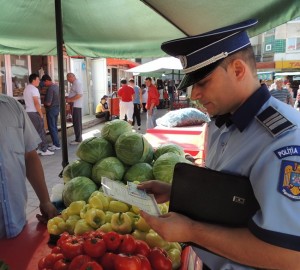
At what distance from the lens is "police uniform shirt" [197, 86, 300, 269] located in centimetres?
90

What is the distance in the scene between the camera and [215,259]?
4.36 feet

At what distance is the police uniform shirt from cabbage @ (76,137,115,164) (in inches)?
69.0

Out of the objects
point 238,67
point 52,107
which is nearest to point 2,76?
point 52,107

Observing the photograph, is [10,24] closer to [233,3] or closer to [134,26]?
[134,26]

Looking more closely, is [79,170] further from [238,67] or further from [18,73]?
[18,73]

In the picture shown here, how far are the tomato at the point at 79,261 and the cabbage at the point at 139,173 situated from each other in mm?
1356

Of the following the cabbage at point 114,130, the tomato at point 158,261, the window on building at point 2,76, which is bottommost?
the tomato at point 158,261

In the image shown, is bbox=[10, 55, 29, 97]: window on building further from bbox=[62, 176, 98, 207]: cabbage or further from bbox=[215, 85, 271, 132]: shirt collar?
bbox=[215, 85, 271, 132]: shirt collar

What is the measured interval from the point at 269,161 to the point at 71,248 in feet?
3.09

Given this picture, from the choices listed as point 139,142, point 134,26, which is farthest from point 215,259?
point 134,26

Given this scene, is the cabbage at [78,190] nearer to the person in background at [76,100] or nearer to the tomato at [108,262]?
the tomato at [108,262]

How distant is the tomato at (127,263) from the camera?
1.22 meters

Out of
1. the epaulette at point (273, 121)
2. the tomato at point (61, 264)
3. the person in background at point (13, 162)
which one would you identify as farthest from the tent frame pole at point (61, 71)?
the epaulette at point (273, 121)

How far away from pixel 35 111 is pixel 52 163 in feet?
4.69
